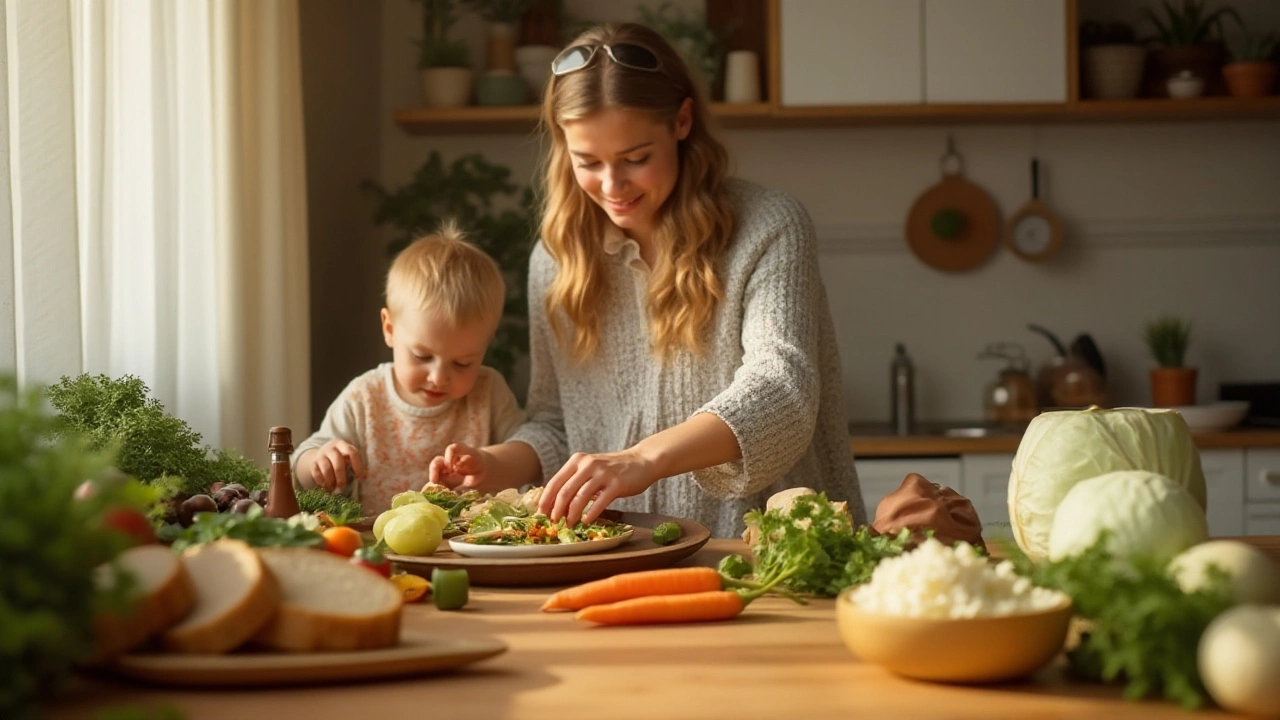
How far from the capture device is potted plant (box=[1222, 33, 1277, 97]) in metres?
4.16

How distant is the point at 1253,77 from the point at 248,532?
390 cm

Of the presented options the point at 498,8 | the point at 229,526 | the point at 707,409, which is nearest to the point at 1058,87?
the point at 498,8

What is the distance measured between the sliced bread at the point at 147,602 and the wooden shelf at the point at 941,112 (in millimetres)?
3143

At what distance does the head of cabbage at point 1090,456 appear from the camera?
1335 mm

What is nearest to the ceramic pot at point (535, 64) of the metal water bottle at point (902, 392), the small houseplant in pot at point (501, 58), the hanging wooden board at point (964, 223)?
the small houseplant in pot at point (501, 58)

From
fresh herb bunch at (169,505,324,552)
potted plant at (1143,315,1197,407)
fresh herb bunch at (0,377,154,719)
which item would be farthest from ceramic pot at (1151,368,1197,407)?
fresh herb bunch at (0,377,154,719)

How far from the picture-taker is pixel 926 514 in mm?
1418

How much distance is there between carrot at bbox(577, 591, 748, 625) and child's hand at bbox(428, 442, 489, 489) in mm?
845

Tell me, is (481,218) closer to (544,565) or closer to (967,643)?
(544,565)

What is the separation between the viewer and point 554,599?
1.31 metres

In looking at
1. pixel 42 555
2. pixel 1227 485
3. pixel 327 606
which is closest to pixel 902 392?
pixel 1227 485

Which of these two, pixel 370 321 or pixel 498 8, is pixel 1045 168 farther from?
pixel 370 321

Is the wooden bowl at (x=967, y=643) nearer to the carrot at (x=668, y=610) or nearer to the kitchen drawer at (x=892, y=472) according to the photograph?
the carrot at (x=668, y=610)

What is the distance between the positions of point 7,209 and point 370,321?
2431 millimetres
